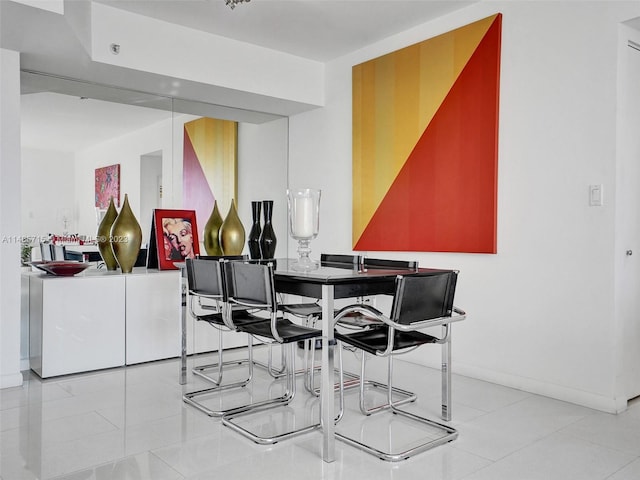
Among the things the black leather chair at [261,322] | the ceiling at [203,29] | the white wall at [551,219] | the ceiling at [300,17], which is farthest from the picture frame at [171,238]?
the white wall at [551,219]

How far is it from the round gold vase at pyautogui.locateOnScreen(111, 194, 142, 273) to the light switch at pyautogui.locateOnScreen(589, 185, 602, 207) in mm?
3378

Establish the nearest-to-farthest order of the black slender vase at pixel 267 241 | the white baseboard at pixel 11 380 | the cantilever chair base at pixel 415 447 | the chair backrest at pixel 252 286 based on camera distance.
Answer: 1. the cantilever chair base at pixel 415 447
2. the chair backrest at pixel 252 286
3. the white baseboard at pixel 11 380
4. the black slender vase at pixel 267 241

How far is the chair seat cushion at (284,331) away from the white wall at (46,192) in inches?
87.7

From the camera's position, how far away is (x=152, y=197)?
185 inches

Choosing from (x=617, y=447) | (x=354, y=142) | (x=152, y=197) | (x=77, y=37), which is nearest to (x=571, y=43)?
(x=354, y=142)

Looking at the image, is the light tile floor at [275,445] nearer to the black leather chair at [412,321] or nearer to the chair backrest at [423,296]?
the black leather chair at [412,321]

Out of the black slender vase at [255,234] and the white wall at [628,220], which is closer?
the white wall at [628,220]

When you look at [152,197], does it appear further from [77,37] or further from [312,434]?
[312,434]

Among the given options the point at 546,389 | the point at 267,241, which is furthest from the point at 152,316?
the point at 546,389

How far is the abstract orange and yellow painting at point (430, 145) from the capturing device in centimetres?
365

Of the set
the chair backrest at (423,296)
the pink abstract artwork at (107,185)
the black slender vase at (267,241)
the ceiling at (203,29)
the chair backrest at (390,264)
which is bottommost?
the chair backrest at (423,296)

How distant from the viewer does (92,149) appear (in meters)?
4.51

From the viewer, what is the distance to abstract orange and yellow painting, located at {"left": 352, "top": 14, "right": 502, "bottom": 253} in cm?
365

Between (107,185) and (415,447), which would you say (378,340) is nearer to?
(415,447)
